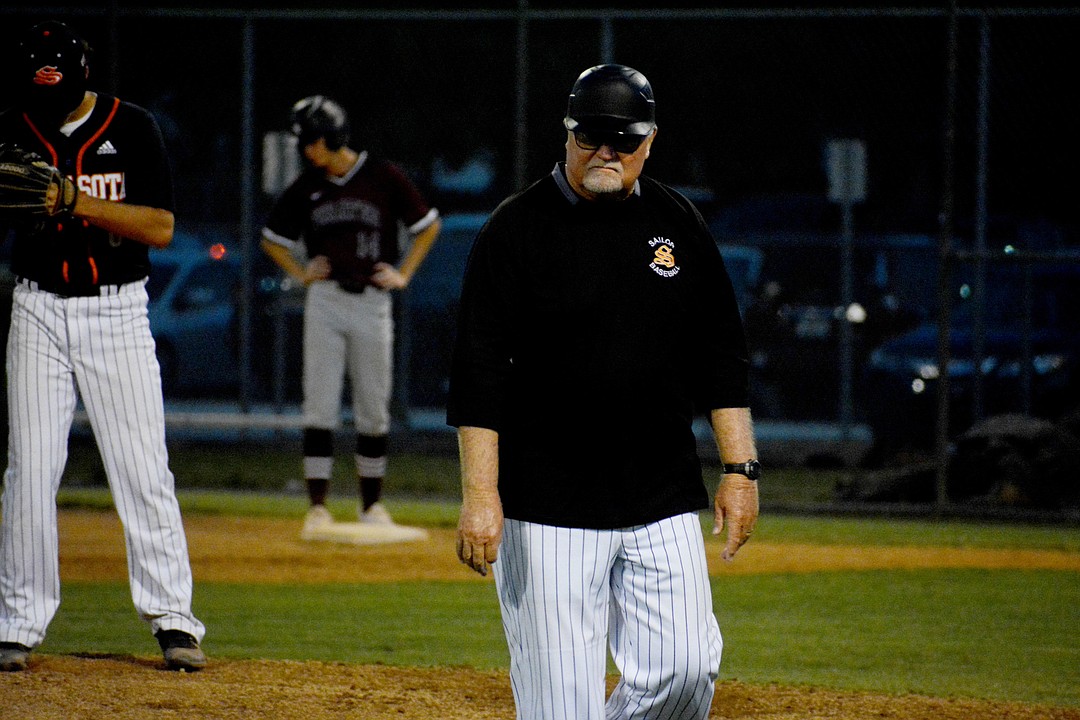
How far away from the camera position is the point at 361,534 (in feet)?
29.2

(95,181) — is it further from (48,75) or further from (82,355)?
(82,355)

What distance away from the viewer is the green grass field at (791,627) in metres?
6.09

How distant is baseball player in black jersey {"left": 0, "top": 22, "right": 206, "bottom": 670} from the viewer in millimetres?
5352

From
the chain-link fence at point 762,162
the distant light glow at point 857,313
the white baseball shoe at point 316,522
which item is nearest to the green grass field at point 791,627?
the white baseball shoe at point 316,522

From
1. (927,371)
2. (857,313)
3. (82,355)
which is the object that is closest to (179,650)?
(82,355)

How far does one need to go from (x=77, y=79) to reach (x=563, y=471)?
2548 millimetres

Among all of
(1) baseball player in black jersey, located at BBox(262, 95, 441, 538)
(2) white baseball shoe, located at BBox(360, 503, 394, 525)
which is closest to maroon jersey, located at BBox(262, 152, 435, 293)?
(1) baseball player in black jersey, located at BBox(262, 95, 441, 538)

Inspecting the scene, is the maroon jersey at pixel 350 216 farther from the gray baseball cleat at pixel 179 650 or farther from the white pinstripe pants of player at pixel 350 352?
the gray baseball cleat at pixel 179 650

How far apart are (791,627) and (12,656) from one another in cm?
333

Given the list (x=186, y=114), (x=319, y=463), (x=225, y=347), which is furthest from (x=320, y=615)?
(x=186, y=114)

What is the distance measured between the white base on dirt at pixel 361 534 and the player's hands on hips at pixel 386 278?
1.39 m

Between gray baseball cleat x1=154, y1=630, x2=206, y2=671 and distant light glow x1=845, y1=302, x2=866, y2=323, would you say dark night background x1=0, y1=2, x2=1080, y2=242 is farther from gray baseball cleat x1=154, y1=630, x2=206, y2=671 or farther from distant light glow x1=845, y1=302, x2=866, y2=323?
gray baseball cleat x1=154, y1=630, x2=206, y2=671

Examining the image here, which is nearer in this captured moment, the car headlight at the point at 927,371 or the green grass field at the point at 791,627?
the green grass field at the point at 791,627

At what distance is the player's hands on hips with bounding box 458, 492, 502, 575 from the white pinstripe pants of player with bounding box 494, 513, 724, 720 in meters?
0.11
